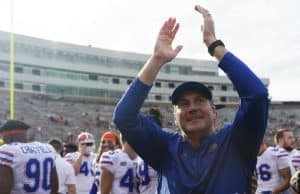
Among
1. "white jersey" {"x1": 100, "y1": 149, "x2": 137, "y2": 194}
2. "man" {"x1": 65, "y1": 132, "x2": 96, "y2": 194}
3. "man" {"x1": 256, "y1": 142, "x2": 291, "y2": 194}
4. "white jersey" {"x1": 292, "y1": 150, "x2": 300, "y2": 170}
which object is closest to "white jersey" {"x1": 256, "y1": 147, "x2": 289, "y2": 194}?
"man" {"x1": 256, "y1": 142, "x2": 291, "y2": 194}

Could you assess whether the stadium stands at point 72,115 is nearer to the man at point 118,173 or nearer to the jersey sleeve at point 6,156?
the man at point 118,173

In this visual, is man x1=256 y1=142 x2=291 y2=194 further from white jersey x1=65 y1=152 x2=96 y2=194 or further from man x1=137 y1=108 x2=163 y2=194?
white jersey x1=65 y1=152 x2=96 y2=194

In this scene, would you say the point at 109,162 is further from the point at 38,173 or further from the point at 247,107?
the point at 247,107

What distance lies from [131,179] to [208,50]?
4.42 meters

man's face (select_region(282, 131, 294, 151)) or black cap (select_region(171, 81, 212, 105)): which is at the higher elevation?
black cap (select_region(171, 81, 212, 105))

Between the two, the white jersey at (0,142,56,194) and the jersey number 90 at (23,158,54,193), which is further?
the jersey number 90 at (23,158,54,193)

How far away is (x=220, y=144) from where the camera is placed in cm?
255

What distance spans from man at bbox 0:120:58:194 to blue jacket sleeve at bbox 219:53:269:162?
10.7ft

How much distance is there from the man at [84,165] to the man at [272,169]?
3.12 m

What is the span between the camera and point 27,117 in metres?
41.2

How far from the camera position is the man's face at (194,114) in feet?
8.51

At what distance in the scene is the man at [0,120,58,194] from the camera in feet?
16.9

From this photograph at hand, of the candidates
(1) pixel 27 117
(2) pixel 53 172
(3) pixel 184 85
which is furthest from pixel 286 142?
(1) pixel 27 117

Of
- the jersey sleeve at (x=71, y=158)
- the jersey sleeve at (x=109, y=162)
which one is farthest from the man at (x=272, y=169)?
the jersey sleeve at (x=71, y=158)
